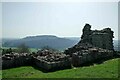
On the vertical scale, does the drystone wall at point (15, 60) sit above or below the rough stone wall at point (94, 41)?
below

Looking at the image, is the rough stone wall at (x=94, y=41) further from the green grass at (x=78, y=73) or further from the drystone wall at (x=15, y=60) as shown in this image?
the green grass at (x=78, y=73)

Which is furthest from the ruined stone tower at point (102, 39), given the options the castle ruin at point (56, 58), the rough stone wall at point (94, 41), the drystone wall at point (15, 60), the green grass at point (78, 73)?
the green grass at point (78, 73)

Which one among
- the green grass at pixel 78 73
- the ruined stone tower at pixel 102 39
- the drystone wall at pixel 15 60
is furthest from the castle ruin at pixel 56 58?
the ruined stone tower at pixel 102 39

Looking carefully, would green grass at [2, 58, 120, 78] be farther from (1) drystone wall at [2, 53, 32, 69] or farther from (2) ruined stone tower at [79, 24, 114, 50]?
(2) ruined stone tower at [79, 24, 114, 50]

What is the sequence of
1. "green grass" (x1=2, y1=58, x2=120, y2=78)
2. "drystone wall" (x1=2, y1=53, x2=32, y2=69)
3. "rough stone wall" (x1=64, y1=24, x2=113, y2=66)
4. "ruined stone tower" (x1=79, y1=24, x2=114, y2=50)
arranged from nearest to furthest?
"green grass" (x1=2, y1=58, x2=120, y2=78), "drystone wall" (x1=2, y1=53, x2=32, y2=69), "rough stone wall" (x1=64, y1=24, x2=113, y2=66), "ruined stone tower" (x1=79, y1=24, x2=114, y2=50)

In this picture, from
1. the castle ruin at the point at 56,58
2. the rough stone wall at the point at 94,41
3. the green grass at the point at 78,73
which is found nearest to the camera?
the green grass at the point at 78,73

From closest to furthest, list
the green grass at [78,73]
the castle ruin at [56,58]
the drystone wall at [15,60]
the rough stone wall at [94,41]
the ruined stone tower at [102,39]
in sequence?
the green grass at [78,73] → the castle ruin at [56,58] → the drystone wall at [15,60] → the rough stone wall at [94,41] → the ruined stone tower at [102,39]

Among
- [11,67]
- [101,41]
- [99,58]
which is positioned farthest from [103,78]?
[101,41]

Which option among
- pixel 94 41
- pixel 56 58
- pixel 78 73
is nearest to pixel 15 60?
pixel 56 58

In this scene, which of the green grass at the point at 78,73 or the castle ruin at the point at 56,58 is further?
the castle ruin at the point at 56,58

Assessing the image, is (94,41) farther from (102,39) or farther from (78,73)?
(78,73)

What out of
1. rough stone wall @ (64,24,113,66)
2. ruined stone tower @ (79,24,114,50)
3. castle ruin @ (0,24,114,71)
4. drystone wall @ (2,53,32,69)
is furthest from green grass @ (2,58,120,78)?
ruined stone tower @ (79,24,114,50)

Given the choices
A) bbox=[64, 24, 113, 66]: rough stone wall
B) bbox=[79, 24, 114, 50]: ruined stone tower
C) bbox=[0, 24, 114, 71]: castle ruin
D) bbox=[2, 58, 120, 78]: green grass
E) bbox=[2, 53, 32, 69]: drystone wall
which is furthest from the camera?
bbox=[79, 24, 114, 50]: ruined stone tower

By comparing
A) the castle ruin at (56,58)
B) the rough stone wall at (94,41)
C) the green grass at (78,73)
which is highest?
the rough stone wall at (94,41)
